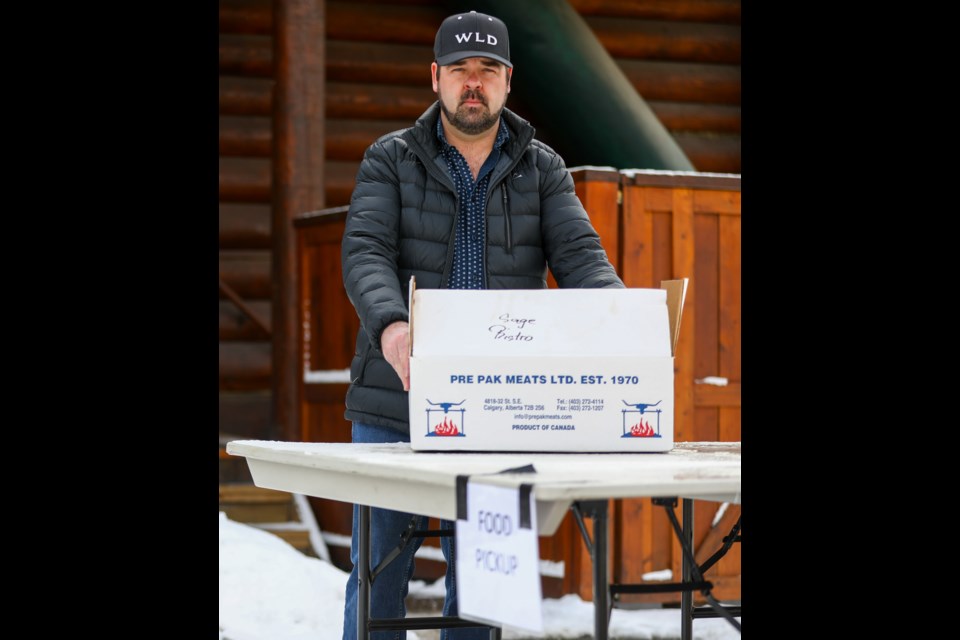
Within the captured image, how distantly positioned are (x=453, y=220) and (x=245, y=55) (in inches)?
224

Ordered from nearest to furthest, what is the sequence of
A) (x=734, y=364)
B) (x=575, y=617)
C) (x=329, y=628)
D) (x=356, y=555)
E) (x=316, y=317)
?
(x=356, y=555) < (x=329, y=628) < (x=575, y=617) < (x=734, y=364) < (x=316, y=317)

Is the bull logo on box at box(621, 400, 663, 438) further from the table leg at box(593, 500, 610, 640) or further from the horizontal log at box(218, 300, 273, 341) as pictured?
the horizontal log at box(218, 300, 273, 341)

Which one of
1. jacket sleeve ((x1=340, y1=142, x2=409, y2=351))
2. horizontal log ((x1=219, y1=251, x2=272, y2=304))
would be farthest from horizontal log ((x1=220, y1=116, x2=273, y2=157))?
jacket sleeve ((x1=340, y1=142, x2=409, y2=351))

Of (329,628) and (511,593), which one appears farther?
(329,628)

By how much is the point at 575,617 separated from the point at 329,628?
3.80 feet

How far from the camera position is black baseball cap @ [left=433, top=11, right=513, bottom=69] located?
10.1ft

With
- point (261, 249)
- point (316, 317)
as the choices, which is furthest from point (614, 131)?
point (261, 249)

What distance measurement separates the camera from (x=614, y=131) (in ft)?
23.9

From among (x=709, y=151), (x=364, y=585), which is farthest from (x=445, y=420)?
(x=709, y=151)

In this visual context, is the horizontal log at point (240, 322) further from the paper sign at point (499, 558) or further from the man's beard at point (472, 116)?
the paper sign at point (499, 558)

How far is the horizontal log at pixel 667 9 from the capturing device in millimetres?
8969

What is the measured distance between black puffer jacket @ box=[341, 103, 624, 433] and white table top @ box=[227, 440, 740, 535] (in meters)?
0.32

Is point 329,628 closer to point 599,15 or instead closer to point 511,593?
point 511,593

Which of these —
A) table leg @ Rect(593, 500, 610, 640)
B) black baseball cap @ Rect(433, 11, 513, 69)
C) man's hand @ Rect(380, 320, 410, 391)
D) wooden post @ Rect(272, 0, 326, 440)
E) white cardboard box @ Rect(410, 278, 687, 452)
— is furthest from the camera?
wooden post @ Rect(272, 0, 326, 440)
